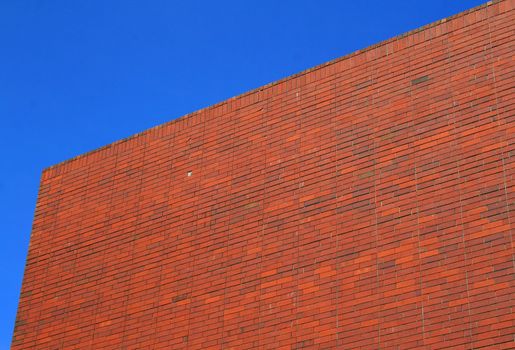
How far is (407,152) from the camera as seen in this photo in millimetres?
16672

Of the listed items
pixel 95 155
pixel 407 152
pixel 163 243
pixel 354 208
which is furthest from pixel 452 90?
pixel 95 155

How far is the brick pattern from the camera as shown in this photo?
15328 millimetres

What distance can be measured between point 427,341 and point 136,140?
27.4 ft

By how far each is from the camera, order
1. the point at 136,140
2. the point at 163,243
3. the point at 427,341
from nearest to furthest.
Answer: the point at 427,341 → the point at 163,243 → the point at 136,140

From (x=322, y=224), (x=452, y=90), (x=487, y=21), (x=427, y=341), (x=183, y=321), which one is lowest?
(x=427, y=341)

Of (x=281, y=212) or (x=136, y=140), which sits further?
(x=136, y=140)

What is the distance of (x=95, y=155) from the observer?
21.2m

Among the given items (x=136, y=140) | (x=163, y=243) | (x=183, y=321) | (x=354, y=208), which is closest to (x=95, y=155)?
(x=136, y=140)

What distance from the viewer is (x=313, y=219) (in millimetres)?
17094

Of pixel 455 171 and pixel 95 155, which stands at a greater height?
pixel 95 155

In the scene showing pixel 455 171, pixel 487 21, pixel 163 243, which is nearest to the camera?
pixel 455 171

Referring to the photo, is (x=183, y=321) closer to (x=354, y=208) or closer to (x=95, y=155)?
(x=354, y=208)

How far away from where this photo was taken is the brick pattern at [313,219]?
1533cm

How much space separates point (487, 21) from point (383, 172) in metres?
3.10
